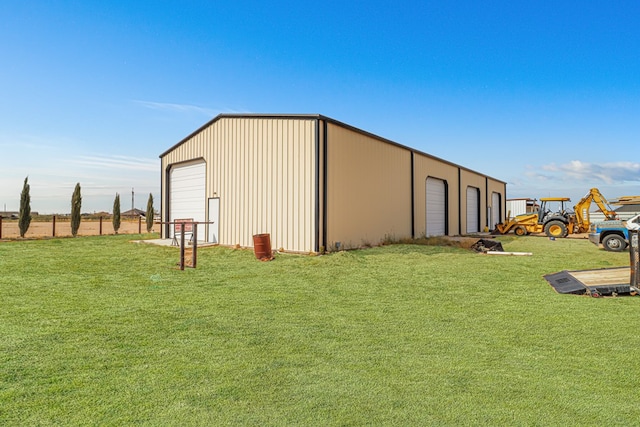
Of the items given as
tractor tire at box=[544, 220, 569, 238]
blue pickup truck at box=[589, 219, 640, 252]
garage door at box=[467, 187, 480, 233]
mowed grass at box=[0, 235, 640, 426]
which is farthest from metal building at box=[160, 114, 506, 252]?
blue pickup truck at box=[589, 219, 640, 252]

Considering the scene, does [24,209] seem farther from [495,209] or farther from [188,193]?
[495,209]

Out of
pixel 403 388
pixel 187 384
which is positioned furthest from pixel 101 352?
pixel 403 388

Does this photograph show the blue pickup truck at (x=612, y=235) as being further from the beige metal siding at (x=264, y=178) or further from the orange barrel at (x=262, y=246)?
the orange barrel at (x=262, y=246)

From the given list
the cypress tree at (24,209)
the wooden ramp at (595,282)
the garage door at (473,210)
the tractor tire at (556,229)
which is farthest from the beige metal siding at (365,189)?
the cypress tree at (24,209)

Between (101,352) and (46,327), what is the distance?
140cm

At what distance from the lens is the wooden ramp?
6.64 meters

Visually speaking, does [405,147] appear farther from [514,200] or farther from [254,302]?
[514,200]

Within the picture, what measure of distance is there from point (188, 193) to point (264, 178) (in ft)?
19.3

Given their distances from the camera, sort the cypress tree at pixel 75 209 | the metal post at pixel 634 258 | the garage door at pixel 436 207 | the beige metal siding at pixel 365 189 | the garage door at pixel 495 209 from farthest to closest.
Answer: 1. the garage door at pixel 495 209
2. the cypress tree at pixel 75 209
3. the garage door at pixel 436 207
4. the beige metal siding at pixel 365 189
5. the metal post at pixel 634 258

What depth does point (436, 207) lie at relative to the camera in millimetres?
22094

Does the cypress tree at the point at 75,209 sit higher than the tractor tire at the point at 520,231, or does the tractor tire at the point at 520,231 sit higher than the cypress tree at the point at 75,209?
the cypress tree at the point at 75,209

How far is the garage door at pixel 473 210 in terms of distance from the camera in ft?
88.3

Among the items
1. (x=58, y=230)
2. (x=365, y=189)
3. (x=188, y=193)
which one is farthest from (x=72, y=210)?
(x=365, y=189)

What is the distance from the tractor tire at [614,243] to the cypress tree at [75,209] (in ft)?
88.6
